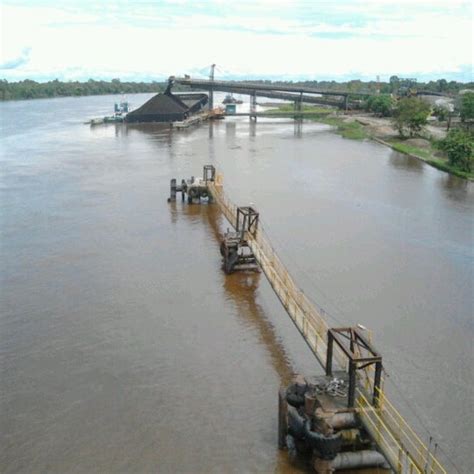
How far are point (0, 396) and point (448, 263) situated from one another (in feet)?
50.8

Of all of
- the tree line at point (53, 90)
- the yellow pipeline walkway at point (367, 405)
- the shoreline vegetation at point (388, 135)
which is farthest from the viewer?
the tree line at point (53, 90)

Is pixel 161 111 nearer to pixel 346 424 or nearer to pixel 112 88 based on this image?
pixel 346 424

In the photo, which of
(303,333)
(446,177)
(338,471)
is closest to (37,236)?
(303,333)

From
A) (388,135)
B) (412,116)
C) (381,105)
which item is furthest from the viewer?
(381,105)

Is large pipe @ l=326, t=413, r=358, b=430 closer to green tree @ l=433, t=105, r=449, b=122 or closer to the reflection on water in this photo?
the reflection on water

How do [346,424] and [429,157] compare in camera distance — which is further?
[429,157]

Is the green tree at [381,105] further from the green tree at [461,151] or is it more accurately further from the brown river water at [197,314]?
the brown river water at [197,314]

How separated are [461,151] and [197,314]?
27.4 metres

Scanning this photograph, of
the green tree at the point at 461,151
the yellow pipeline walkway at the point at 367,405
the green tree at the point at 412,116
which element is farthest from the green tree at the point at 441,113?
the yellow pipeline walkway at the point at 367,405

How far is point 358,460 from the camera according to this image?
10.0 metres

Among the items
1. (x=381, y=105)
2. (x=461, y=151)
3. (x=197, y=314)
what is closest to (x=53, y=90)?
(x=381, y=105)

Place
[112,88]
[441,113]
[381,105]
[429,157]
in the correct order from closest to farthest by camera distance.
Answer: [429,157] → [441,113] → [381,105] → [112,88]

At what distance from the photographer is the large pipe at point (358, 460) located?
10023 mm

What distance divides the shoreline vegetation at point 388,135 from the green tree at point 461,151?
0.47 metres
